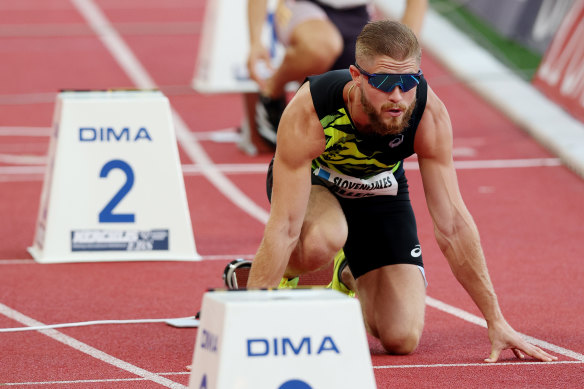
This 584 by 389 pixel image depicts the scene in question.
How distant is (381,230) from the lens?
5477mm

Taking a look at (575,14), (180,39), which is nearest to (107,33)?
(180,39)

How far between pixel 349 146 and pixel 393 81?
590 mm

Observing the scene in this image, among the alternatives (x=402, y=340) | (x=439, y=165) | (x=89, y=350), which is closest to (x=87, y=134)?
(x=89, y=350)

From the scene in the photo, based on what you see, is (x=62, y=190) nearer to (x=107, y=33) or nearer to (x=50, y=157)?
(x=50, y=157)

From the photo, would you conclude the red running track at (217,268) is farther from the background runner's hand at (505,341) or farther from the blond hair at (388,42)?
the blond hair at (388,42)

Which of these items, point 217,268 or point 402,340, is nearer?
point 402,340

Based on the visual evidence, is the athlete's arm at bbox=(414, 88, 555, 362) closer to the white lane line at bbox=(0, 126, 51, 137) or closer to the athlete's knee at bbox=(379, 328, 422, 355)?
the athlete's knee at bbox=(379, 328, 422, 355)

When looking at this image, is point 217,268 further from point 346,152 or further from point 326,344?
point 326,344

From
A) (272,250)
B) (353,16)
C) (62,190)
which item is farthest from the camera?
(353,16)

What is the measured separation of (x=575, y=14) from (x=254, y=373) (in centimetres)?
711

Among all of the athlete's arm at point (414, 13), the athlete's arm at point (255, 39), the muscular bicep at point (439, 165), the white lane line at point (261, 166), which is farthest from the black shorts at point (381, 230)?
the white lane line at point (261, 166)

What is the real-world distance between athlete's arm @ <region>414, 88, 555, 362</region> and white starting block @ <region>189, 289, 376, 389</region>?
1245 mm

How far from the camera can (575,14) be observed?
32.6 feet

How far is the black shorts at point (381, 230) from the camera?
549cm
